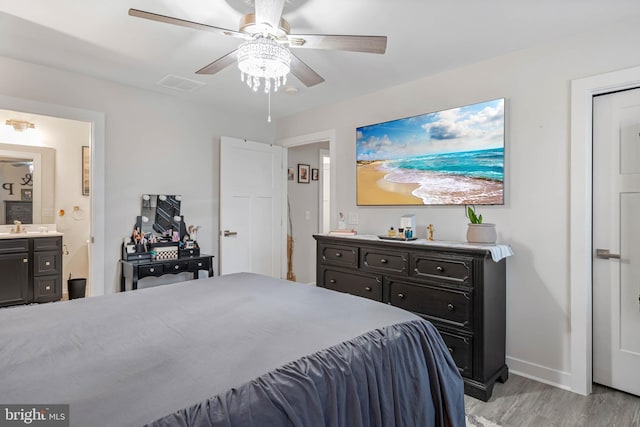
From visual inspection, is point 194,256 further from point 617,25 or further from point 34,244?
point 617,25

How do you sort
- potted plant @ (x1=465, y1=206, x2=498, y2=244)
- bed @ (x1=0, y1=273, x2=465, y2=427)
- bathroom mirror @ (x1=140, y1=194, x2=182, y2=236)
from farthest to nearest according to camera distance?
bathroom mirror @ (x1=140, y1=194, x2=182, y2=236) < potted plant @ (x1=465, y1=206, x2=498, y2=244) < bed @ (x1=0, y1=273, x2=465, y2=427)

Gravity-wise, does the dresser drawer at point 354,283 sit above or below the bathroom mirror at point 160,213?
below

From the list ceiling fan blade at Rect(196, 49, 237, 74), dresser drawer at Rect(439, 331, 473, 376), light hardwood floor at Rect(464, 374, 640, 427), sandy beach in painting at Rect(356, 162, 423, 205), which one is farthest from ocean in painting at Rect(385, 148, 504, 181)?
ceiling fan blade at Rect(196, 49, 237, 74)

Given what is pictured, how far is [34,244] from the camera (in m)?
4.09

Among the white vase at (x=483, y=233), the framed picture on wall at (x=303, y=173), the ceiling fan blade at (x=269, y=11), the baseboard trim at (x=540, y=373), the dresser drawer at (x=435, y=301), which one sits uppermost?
the ceiling fan blade at (x=269, y=11)

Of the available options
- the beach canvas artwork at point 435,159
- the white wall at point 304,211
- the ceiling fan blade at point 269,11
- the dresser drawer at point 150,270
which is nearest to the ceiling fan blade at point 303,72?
the ceiling fan blade at point 269,11

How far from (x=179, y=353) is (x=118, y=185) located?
114 inches

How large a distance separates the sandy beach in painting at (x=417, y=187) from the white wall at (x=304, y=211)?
1.68 meters

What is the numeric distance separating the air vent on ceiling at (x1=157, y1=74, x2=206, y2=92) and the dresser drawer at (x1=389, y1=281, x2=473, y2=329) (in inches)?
105

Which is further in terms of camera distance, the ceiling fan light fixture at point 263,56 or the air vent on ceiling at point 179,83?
the air vent on ceiling at point 179,83

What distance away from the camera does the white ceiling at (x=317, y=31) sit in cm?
211

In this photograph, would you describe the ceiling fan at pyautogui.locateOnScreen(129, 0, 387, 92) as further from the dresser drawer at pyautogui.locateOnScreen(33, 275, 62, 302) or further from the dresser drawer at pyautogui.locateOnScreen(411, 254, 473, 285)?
the dresser drawer at pyautogui.locateOnScreen(33, 275, 62, 302)

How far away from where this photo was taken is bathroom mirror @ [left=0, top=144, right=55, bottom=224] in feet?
14.4

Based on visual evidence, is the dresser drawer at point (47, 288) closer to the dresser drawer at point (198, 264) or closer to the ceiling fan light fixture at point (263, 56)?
the dresser drawer at point (198, 264)
